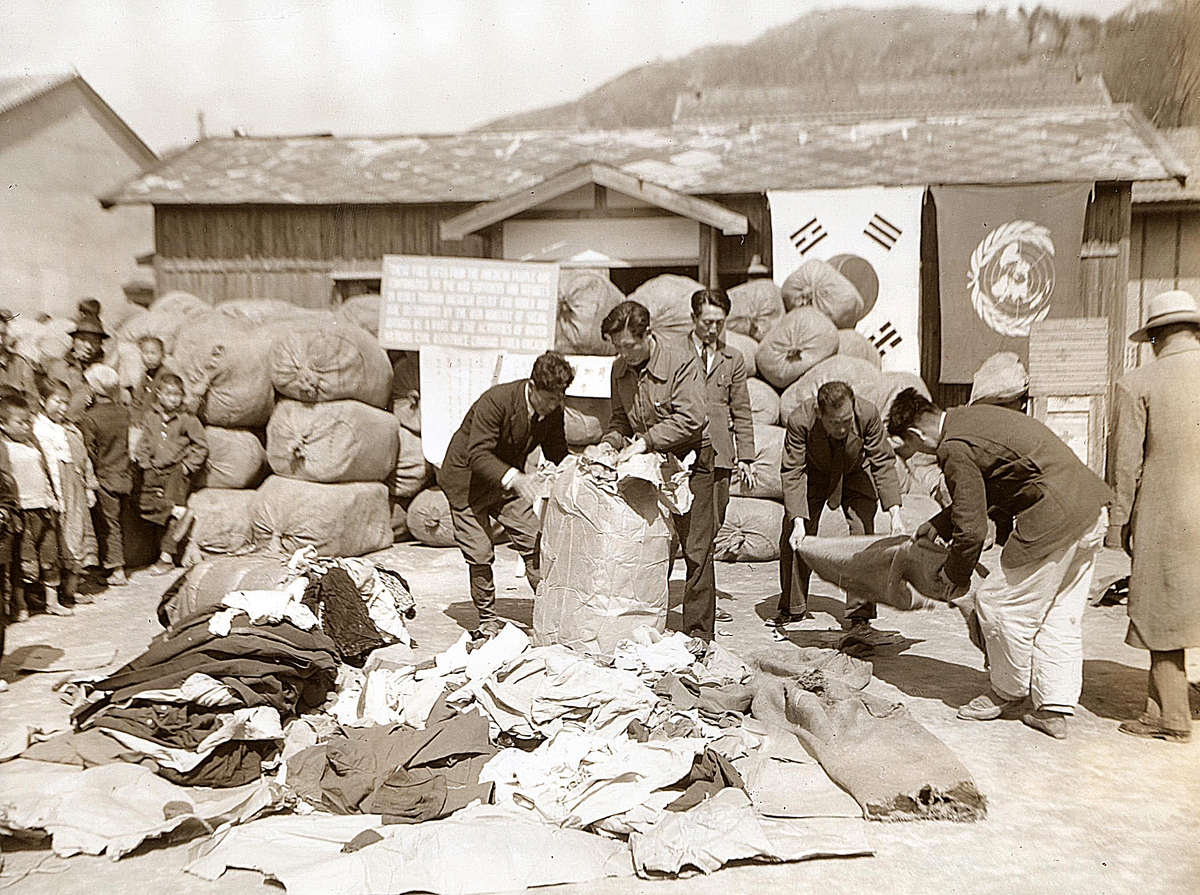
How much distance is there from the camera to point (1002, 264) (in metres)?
9.20

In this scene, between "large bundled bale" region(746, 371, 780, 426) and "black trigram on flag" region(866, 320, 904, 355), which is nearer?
"large bundled bale" region(746, 371, 780, 426)

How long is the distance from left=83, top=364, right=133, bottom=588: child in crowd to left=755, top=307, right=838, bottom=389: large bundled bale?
5120 mm

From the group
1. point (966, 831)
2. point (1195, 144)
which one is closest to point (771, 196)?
point (1195, 144)

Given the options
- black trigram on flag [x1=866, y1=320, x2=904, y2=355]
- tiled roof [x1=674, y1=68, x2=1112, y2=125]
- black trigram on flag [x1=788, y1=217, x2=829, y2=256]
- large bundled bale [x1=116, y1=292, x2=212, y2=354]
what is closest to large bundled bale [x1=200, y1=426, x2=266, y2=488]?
large bundled bale [x1=116, y1=292, x2=212, y2=354]

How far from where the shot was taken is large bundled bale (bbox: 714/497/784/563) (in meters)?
7.36

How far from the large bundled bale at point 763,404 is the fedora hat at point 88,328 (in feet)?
16.9

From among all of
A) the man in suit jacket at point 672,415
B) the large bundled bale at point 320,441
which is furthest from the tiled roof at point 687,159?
the man in suit jacket at point 672,415

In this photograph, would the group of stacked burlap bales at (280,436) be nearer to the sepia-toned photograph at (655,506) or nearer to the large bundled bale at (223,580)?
the sepia-toned photograph at (655,506)

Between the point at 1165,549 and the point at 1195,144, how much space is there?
784 cm

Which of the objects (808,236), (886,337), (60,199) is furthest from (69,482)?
(60,199)

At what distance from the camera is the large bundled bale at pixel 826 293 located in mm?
8992

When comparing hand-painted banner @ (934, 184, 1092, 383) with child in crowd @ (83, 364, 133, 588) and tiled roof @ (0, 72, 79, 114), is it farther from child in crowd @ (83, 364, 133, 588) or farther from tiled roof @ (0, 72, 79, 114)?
tiled roof @ (0, 72, 79, 114)

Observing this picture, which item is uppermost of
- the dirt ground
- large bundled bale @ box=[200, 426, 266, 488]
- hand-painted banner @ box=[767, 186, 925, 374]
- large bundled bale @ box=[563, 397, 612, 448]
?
hand-painted banner @ box=[767, 186, 925, 374]

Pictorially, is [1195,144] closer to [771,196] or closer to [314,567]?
[771,196]
